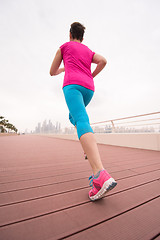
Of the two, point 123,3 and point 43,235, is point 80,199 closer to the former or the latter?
point 43,235

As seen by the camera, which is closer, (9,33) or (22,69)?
(9,33)

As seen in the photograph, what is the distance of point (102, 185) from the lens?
638mm

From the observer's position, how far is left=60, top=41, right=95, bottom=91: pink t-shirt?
2.80 feet

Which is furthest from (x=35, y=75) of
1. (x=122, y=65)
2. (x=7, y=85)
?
(x=122, y=65)

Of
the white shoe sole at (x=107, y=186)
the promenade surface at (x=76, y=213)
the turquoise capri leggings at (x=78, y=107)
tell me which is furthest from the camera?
the turquoise capri leggings at (x=78, y=107)

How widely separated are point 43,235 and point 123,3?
1718cm

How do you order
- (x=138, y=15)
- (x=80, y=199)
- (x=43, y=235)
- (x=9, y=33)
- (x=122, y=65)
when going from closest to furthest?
(x=43, y=235), (x=80, y=199), (x=138, y=15), (x=9, y=33), (x=122, y=65)

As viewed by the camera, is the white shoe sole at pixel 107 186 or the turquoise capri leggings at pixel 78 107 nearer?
the white shoe sole at pixel 107 186

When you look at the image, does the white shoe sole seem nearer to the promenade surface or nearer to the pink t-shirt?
the promenade surface

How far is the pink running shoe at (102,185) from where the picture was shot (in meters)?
0.62

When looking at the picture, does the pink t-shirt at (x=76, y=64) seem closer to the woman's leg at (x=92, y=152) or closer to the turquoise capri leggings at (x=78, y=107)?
the turquoise capri leggings at (x=78, y=107)

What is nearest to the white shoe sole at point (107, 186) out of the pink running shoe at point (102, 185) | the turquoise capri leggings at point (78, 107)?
the pink running shoe at point (102, 185)

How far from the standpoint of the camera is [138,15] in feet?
36.0

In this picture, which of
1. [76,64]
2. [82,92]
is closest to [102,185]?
[82,92]
